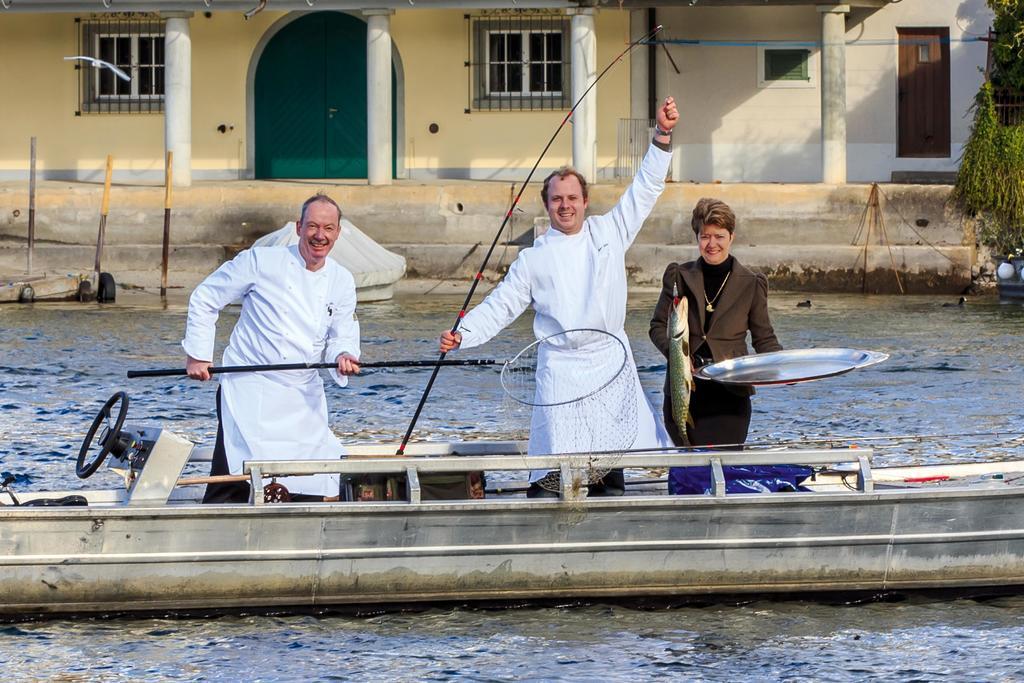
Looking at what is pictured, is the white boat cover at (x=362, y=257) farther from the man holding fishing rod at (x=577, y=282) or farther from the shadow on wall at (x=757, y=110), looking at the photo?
the man holding fishing rod at (x=577, y=282)

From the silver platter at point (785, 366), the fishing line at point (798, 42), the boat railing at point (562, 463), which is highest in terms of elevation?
the fishing line at point (798, 42)

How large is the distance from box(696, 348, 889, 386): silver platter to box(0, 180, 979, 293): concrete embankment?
50.7 ft

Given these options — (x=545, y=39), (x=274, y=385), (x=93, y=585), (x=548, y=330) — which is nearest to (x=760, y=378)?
(x=548, y=330)

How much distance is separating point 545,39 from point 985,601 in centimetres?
1981

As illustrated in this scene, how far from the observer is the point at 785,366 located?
8.40 m

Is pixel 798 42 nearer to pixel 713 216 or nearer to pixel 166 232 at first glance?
pixel 166 232

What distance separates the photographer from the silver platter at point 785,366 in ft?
27.1

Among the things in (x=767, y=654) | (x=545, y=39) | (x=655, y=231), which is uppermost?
(x=545, y=39)

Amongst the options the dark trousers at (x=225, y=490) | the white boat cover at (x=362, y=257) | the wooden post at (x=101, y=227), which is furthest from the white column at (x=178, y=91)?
the dark trousers at (x=225, y=490)

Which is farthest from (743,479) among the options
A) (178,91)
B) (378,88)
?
(178,91)

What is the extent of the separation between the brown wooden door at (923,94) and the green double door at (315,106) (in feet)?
26.5

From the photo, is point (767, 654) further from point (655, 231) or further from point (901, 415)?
point (655, 231)

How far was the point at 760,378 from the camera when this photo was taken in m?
8.22

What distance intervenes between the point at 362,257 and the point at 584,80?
4689 millimetres
